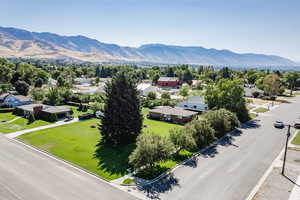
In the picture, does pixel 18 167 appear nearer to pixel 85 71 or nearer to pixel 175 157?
pixel 175 157

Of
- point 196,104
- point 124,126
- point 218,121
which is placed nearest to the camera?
point 124,126

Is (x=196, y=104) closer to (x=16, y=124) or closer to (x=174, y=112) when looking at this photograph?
(x=174, y=112)

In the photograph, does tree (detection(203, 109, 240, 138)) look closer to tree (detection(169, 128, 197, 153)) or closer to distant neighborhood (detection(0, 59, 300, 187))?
distant neighborhood (detection(0, 59, 300, 187))

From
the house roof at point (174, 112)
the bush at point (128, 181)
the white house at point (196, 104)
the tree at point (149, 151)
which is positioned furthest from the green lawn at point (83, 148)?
the white house at point (196, 104)

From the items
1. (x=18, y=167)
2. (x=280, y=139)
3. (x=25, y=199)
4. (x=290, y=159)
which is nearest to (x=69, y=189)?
(x=25, y=199)

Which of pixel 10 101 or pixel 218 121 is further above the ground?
pixel 218 121

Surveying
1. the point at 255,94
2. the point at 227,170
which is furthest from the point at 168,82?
the point at 227,170
